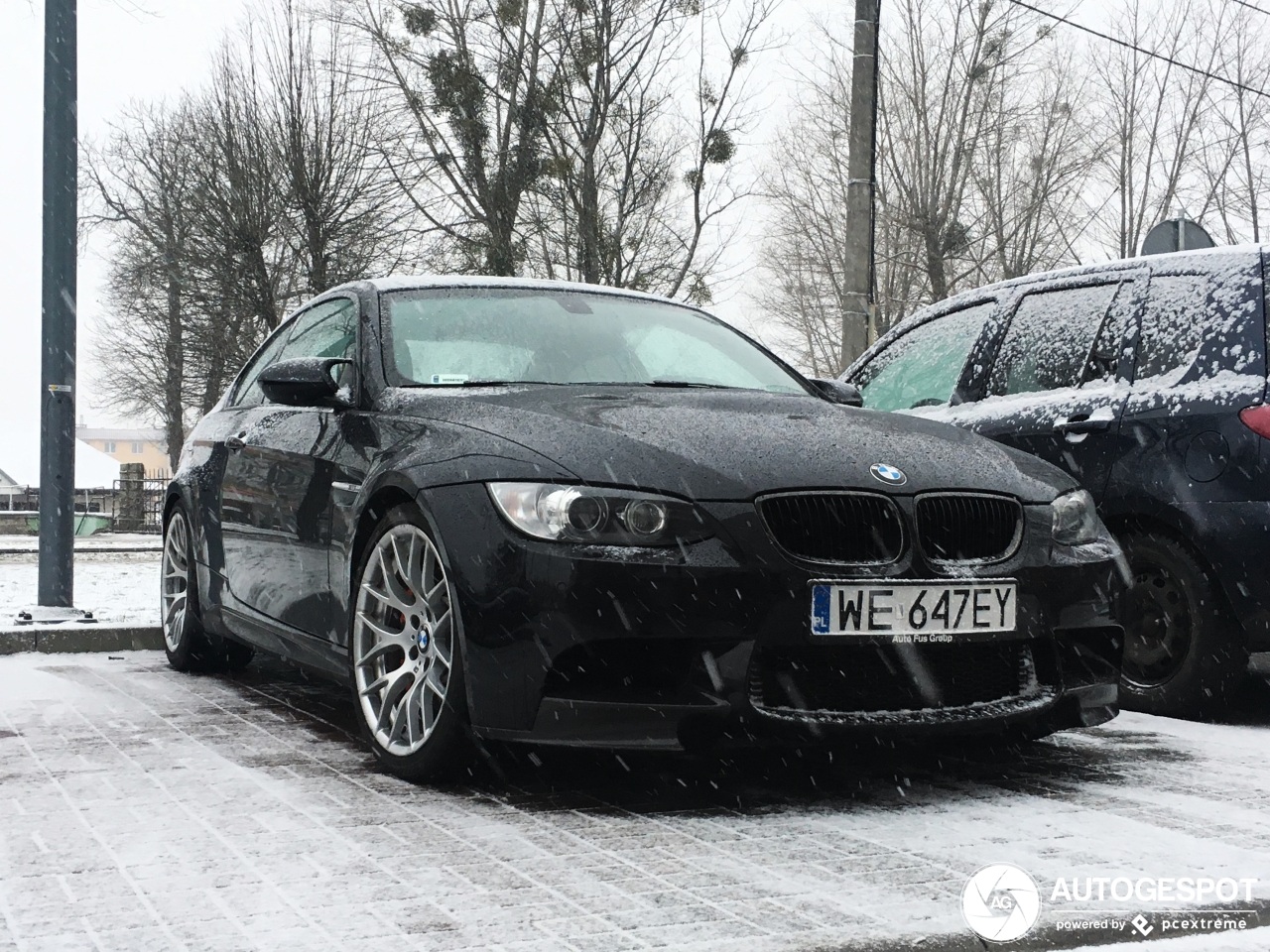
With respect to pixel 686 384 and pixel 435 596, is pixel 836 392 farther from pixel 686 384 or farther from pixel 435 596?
pixel 435 596

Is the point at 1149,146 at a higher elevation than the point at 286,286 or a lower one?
higher

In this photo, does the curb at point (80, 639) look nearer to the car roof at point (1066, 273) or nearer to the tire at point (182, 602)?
the tire at point (182, 602)

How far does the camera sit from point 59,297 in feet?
24.7

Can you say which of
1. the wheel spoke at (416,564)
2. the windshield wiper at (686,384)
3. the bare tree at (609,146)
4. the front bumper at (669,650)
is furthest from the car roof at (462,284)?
the bare tree at (609,146)

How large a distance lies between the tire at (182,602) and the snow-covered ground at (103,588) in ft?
2.74

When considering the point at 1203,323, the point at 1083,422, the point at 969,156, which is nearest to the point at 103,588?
the point at 1083,422

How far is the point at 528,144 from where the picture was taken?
23391 millimetres

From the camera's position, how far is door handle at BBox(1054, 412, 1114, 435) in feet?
17.5

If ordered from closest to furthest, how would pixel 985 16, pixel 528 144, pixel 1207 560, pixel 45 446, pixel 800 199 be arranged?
pixel 1207 560
pixel 45 446
pixel 528 144
pixel 985 16
pixel 800 199

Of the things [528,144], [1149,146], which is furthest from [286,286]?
[1149,146]

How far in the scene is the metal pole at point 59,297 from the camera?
7441mm

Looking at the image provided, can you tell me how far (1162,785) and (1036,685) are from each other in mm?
483

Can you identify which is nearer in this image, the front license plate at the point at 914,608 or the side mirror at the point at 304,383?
A: the front license plate at the point at 914,608

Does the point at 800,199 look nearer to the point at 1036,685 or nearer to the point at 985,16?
the point at 985,16
